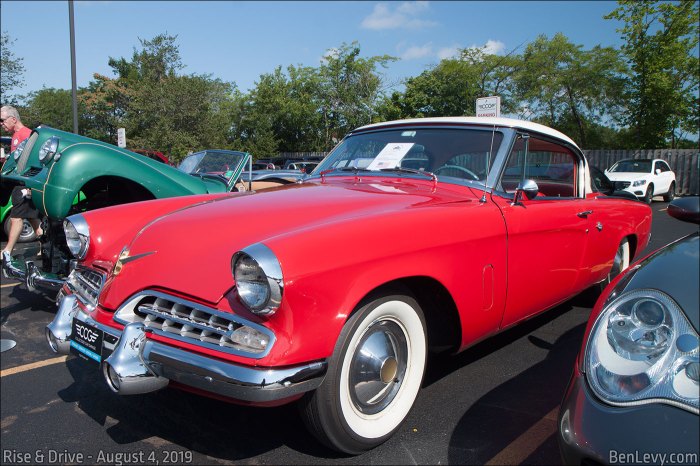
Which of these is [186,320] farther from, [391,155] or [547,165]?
[547,165]

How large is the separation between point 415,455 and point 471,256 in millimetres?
955

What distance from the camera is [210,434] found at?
2.39m

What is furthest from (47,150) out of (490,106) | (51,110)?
(51,110)

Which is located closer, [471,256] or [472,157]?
[471,256]

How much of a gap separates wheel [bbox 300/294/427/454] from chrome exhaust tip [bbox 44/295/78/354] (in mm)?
1295

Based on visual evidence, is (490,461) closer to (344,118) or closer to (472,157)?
(472,157)

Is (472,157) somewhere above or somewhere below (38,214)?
above

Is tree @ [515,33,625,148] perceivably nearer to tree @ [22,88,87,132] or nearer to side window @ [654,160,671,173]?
side window @ [654,160,671,173]

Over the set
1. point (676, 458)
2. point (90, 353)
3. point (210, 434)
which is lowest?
point (210, 434)

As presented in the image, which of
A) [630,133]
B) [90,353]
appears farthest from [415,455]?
[630,133]

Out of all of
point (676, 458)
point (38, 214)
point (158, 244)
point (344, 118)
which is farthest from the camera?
point (344, 118)

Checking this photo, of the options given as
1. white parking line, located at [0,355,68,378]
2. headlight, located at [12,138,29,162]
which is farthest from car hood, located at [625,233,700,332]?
headlight, located at [12,138,29,162]

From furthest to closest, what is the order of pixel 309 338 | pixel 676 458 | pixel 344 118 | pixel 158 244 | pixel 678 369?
1. pixel 344 118
2. pixel 158 244
3. pixel 309 338
4. pixel 678 369
5. pixel 676 458

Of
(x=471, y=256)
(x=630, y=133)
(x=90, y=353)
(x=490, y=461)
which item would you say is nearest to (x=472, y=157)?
(x=471, y=256)
